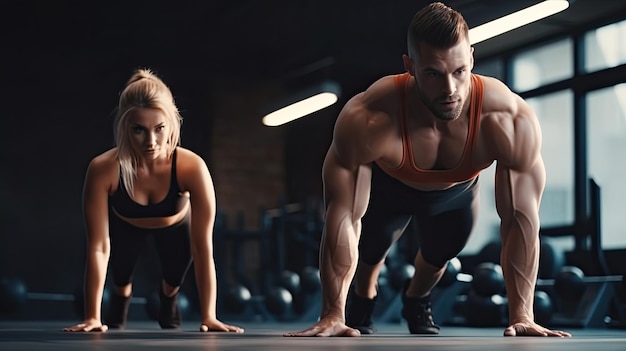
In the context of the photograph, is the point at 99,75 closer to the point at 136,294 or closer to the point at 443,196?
the point at 136,294

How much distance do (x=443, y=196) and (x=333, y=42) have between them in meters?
4.68

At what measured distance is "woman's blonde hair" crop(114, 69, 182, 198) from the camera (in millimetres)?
3213

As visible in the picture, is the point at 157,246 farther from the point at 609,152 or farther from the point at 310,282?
the point at 609,152

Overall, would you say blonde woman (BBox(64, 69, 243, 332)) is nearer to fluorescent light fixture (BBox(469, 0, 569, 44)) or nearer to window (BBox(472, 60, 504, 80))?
fluorescent light fixture (BBox(469, 0, 569, 44))

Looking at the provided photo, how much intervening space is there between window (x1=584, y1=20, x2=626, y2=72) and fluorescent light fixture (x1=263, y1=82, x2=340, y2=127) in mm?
A: 2133

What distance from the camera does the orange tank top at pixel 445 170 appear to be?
106 inches

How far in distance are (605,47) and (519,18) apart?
1486mm

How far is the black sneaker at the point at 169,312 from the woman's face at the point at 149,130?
1.09m

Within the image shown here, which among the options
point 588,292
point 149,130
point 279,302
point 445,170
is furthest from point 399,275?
point 445,170

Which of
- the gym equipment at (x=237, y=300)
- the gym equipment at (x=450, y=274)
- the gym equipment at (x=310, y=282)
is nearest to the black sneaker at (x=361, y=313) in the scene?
the gym equipment at (x=450, y=274)

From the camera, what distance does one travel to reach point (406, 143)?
271 centimetres

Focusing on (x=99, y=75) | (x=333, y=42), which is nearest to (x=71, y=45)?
(x=99, y=75)

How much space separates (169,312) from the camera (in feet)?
13.8

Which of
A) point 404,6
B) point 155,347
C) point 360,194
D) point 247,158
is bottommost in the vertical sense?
point 155,347
